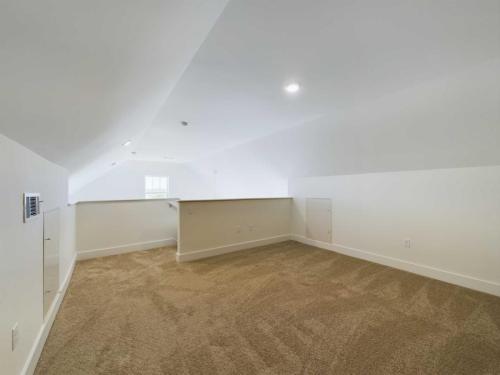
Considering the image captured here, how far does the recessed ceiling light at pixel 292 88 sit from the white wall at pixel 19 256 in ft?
7.47

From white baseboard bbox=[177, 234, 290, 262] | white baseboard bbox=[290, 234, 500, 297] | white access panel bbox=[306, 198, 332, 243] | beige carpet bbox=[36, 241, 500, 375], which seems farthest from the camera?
white access panel bbox=[306, 198, 332, 243]

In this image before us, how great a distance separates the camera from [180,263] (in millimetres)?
3336

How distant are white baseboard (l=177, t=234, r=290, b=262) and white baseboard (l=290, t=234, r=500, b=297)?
3.19 ft

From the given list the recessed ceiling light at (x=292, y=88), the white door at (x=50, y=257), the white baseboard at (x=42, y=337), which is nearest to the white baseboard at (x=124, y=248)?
the white baseboard at (x=42, y=337)

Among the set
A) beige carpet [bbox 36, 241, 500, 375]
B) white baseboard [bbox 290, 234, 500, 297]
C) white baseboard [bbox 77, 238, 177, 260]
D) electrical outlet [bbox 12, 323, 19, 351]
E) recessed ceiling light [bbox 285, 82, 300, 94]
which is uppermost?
recessed ceiling light [bbox 285, 82, 300, 94]

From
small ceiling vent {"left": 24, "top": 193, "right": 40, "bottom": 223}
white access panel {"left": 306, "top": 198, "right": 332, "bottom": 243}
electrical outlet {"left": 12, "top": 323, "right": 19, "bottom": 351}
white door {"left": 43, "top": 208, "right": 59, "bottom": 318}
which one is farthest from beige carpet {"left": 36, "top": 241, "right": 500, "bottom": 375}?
white access panel {"left": 306, "top": 198, "right": 332, "bottom": 243}

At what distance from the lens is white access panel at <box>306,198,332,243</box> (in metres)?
4.07

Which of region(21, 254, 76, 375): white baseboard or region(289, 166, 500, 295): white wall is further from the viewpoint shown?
region(289, 166, 500, 295): white wall

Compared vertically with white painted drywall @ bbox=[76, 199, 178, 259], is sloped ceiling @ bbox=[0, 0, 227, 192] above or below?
above

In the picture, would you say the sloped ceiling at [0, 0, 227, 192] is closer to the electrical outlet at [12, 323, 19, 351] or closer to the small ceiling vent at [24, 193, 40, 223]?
the small ceiling vent at [24, 193, 40, 223]

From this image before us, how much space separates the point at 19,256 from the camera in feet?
4.24

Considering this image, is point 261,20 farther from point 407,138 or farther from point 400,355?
point 400,355

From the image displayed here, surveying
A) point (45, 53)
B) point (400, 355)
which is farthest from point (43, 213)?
point (400, 355)

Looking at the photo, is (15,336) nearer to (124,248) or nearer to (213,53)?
(213,53)
